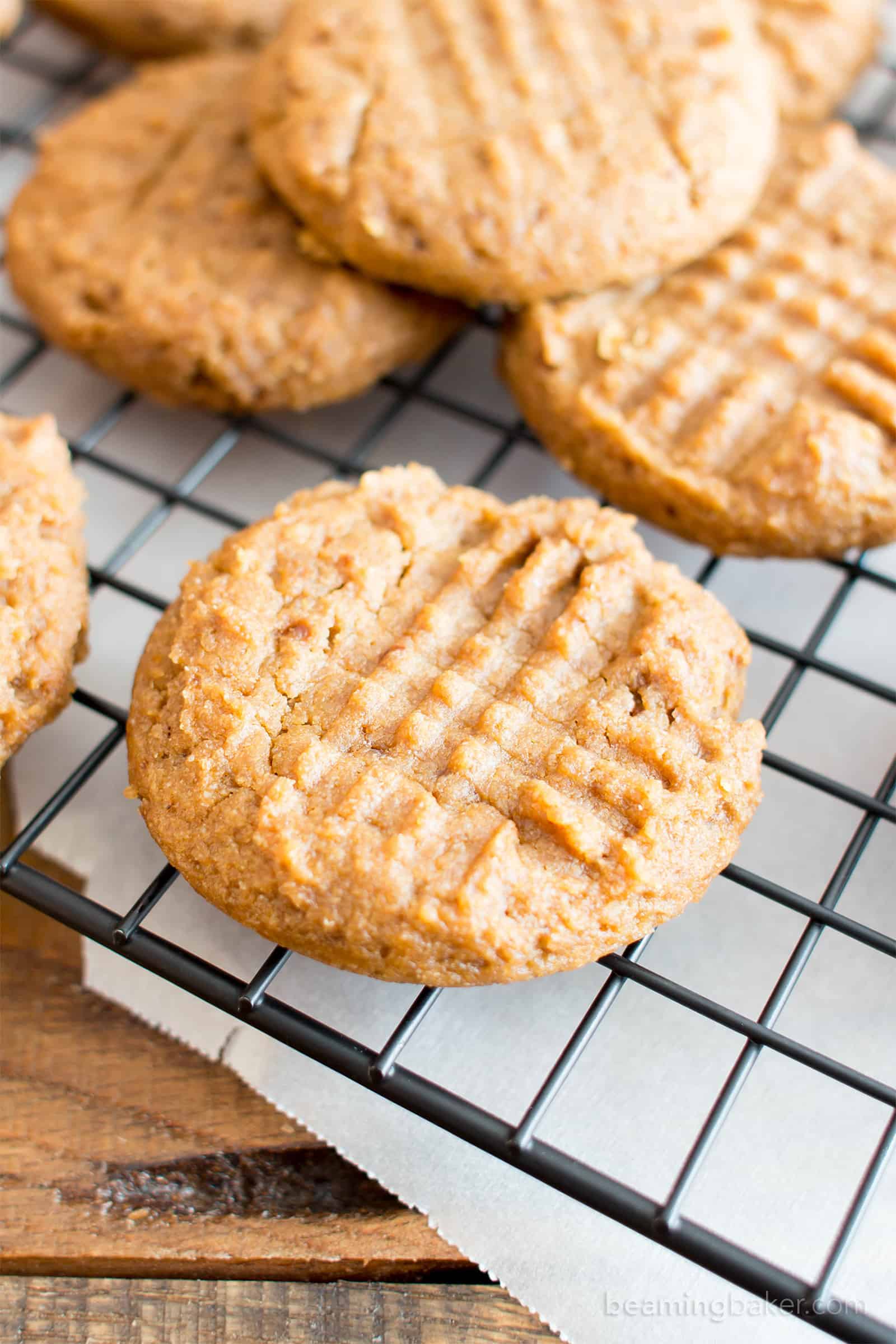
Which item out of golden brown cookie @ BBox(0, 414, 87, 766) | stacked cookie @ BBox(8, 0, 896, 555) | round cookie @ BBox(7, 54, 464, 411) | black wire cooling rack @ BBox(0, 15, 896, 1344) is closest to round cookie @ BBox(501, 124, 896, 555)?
stacked cookie @ BBox(8, 0, 896, 555)

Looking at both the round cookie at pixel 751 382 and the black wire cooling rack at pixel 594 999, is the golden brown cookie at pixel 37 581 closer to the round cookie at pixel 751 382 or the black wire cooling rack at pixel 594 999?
the black wire cooling rack at pixel 594 999

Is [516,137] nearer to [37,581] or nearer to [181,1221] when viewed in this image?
[37,581]

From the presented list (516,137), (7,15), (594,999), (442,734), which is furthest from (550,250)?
(7,15)

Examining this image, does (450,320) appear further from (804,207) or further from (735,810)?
(735,810)

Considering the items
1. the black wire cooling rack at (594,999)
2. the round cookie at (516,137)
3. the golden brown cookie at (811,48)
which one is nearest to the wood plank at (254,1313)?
the black wire cooling rack at (594,999)

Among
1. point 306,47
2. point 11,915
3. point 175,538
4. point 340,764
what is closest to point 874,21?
point 306,47

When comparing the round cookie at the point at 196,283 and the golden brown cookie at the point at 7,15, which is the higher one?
the golden brown cookie at the point at 7,15
